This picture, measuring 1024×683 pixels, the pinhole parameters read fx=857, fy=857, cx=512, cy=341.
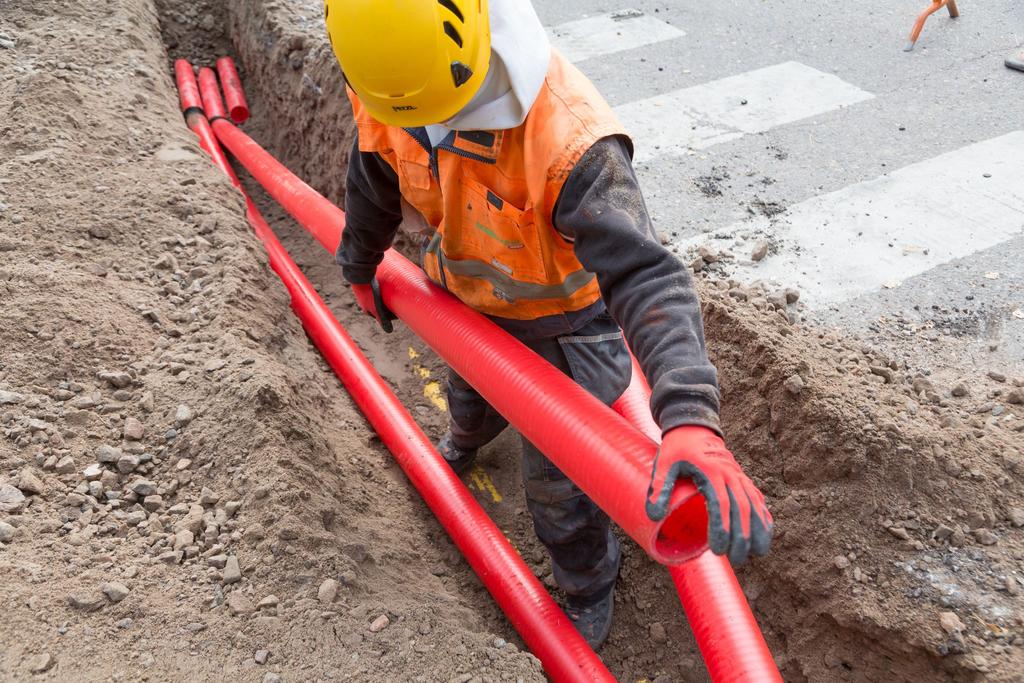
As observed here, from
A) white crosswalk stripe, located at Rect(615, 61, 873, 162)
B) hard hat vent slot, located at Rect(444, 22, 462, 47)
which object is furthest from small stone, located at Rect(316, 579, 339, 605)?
white crosswalk stripe, located at Rect(615, 61, 873, 162)

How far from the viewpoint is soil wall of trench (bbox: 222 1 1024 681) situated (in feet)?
8.89

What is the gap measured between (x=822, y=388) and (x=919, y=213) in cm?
197

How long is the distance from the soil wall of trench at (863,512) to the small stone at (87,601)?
1.92m

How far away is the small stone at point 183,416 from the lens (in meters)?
3.01

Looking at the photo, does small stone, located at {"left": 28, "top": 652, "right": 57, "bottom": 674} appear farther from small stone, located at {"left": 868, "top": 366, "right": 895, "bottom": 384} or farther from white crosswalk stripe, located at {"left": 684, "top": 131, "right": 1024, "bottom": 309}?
white crosswalk stripe, located at {"left": 684, "top": 131, "right": 1024, "bottom": 309}

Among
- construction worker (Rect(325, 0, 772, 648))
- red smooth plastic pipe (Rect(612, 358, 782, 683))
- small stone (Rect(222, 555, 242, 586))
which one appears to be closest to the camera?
construction worker (Rect(325, 0, 772, 648))

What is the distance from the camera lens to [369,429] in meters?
Result: 4.06

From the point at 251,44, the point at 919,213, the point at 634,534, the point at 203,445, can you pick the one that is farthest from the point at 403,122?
the point at 251,44

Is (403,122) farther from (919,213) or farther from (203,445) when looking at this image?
(919,213)

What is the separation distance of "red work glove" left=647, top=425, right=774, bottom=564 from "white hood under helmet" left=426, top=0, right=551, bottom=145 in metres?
0.94

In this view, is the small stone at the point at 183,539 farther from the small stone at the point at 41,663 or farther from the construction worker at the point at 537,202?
the construction worker at the point at 537,202

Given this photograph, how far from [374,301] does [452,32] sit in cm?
149

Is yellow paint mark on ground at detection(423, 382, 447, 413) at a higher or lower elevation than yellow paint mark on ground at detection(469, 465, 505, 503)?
higher

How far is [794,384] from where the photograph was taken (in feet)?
10.5
